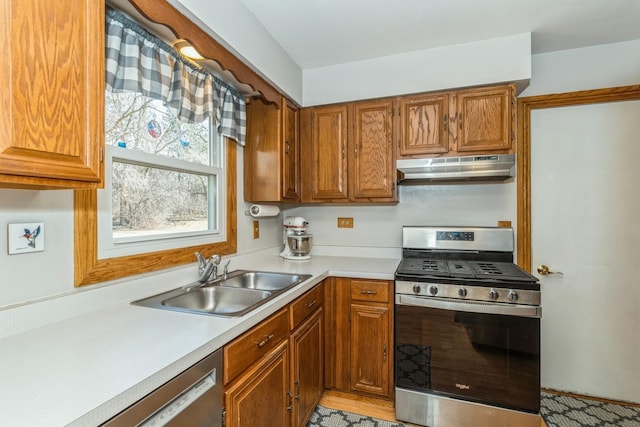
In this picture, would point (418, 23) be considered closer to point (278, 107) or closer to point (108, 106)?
point (278, 107)

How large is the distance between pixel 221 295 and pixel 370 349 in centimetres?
105

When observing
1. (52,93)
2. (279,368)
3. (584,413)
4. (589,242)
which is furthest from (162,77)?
(584,413)

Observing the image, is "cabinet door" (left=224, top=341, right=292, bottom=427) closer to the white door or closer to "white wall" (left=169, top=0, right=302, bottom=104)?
"white wall" (left=169, top=0, right=302, bottom=104)

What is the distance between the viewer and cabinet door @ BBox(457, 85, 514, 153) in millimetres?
2098

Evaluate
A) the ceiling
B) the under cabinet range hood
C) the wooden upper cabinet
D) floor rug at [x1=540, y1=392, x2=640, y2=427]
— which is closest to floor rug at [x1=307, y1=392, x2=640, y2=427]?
floor rug at [x1=540, y1=392, x2=640, y2=427]

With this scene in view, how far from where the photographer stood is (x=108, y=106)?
1381 mm

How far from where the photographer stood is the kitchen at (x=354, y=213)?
1.06m

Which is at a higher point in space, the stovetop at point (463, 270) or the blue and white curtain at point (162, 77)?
the blue and white curtain at point (162, 77)

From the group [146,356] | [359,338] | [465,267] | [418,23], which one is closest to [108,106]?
[146,356]

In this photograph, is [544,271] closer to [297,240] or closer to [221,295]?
[297,240]

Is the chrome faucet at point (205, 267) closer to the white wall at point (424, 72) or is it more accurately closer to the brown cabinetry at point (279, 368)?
the brown cabinetry at point (279, 368)

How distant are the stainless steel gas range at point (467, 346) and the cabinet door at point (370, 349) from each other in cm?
12

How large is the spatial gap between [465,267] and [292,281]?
3.71 ft

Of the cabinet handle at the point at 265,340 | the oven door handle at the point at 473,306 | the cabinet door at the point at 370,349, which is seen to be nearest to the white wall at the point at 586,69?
the oven door handle at the point at 473,306
